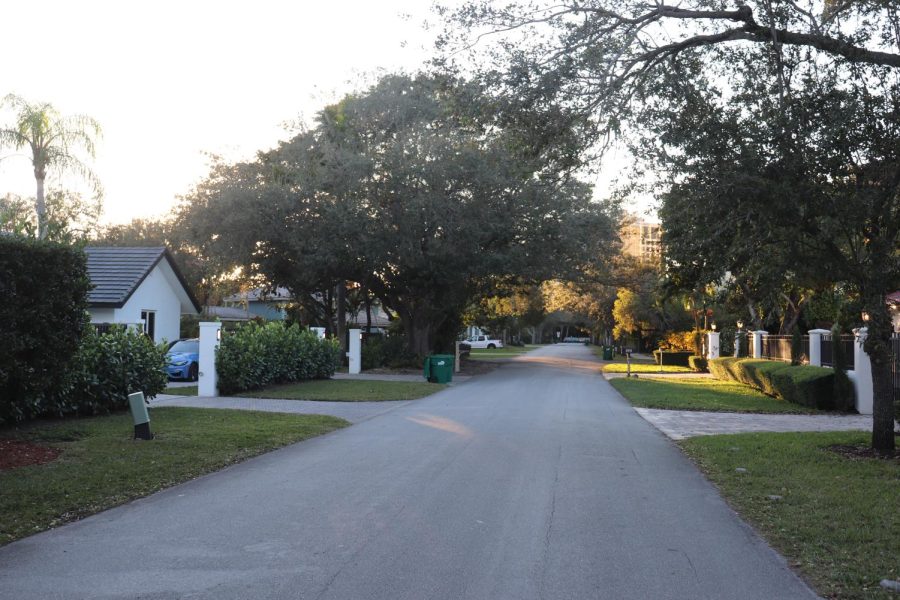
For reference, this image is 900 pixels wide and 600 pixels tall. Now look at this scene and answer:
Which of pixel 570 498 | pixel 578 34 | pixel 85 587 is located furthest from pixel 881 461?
pixel 85 587

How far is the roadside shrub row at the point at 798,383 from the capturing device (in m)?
19.5

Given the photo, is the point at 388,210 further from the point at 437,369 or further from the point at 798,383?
the point at 798,383

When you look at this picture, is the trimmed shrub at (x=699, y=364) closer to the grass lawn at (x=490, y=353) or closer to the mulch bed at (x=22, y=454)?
the grass lawn at (x=490, y=353)

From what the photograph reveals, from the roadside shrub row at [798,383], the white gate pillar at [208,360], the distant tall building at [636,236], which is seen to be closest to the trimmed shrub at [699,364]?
the distant tall building at [636,236]

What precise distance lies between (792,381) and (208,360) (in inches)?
605

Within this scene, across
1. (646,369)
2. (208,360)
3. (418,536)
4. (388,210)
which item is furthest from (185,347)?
(646,369)

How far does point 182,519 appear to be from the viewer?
7.42 metres

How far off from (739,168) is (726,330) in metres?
29.0

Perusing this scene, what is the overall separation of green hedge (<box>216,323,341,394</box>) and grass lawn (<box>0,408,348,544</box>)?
502 centimetres

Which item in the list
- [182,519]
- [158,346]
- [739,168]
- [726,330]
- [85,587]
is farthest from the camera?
[726,330]

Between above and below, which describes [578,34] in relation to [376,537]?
above

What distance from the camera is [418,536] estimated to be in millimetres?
6809

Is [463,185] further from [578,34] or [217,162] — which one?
[578,34]

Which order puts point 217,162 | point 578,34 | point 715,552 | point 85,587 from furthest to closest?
point 217,162 < point 578,34 < point 715,552 < point 85,587
